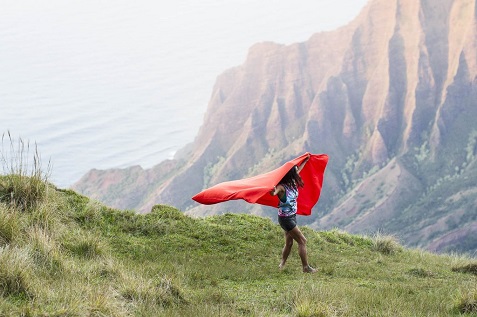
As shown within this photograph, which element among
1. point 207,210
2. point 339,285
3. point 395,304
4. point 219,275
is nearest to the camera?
point 395,304

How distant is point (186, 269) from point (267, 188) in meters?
2.27

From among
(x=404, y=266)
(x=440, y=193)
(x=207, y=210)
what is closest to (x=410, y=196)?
(x=440, y=193)

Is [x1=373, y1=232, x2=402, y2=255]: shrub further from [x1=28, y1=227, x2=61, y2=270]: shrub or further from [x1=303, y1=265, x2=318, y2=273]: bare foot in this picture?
[x1=28, y1=227, x2=61, y2=270]: shrub

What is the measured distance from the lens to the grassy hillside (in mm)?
7699

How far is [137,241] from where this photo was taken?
13.0 meters

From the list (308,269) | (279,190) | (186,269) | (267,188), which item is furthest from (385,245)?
(186,269)

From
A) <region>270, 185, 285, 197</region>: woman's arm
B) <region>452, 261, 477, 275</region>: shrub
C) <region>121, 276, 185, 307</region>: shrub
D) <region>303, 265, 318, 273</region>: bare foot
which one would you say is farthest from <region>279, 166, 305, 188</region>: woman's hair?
<region>452, 261, 477, 275</region>: shrub

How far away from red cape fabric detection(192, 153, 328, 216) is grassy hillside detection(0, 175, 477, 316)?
1104 mm

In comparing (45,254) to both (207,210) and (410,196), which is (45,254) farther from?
(410,196)

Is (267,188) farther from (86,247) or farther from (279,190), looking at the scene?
(86,247)

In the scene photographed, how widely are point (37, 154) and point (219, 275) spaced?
437 cm

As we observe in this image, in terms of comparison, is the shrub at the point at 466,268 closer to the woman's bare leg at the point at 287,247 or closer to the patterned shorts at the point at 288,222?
the woman's bare leg at the point at 287,247

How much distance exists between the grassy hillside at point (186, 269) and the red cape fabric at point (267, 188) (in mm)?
1104

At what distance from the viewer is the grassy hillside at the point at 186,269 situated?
770 centimetres
